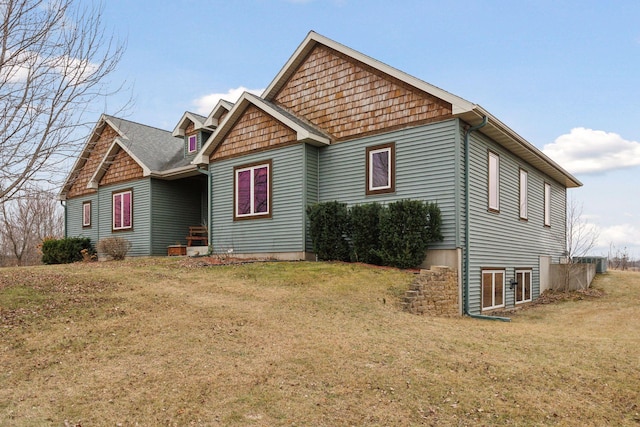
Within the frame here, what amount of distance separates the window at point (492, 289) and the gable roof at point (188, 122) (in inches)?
525

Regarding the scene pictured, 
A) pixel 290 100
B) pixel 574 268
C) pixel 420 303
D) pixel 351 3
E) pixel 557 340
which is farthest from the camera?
pixel 574 268

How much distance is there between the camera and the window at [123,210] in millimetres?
22688

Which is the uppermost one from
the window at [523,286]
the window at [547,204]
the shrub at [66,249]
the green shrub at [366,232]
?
the window at [547,204]

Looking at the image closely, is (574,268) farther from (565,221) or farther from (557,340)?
(557,340)

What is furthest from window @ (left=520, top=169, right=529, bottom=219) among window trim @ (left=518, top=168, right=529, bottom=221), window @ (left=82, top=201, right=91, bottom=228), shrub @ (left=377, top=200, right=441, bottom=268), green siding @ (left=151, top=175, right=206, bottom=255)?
window @ (left=82, top=201, right=91, bottom=228)

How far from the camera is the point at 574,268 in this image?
19.2m

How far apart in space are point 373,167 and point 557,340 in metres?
7.17

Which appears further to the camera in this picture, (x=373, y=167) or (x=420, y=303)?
(x=373, y=167)

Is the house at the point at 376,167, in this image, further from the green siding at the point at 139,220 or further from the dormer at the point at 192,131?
the green siding at the point at 139,220

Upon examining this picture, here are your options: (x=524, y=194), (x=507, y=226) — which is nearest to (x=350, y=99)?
(x=507, y=226)

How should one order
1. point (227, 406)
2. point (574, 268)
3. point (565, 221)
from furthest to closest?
1. point (565, 221)
2. point (574, 268)
3. point (227, 406)

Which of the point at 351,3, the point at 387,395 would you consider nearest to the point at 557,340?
the point at 387,395

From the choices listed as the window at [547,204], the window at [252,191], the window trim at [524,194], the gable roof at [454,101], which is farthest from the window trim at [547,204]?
the window at [252,191]

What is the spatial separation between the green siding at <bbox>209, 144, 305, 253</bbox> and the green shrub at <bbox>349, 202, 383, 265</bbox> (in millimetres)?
2022
